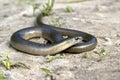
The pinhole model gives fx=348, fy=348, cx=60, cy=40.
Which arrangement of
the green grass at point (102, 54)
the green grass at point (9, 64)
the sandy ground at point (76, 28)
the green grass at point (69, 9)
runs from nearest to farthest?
the sandy ground at point (76, 28) < the green grass at point (9, 64) < the green grass at point (102, 54) < the green grass at point (69, 9)

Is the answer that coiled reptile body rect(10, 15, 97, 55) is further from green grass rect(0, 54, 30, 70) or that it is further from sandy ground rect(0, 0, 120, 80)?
green grass rect(0, 54, 30, 70)

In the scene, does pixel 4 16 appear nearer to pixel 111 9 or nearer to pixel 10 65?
A: pixel 111 9

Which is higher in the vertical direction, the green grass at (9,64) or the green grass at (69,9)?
the green grass at (9,64)

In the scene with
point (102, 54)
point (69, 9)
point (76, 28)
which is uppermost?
point (102, 54)

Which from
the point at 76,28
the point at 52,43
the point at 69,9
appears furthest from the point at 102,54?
the point at 69,9

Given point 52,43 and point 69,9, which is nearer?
point 52,43

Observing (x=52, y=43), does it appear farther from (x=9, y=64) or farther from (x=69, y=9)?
(x=69, y=9)

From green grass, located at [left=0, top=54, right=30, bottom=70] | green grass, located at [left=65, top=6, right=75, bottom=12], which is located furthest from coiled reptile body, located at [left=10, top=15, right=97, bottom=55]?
green grass, located at [left=65, top=6, right=75, bottom=12]

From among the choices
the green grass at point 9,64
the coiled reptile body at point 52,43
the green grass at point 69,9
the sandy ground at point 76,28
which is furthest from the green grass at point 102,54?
the green grass at point 69,9

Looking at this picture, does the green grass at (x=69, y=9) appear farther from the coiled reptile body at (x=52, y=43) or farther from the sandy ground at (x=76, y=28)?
the coiled reptile body at (x=52, y=43)

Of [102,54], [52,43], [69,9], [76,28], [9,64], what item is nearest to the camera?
[9,64]
